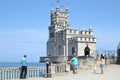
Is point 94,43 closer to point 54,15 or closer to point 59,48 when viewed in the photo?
point 59,48

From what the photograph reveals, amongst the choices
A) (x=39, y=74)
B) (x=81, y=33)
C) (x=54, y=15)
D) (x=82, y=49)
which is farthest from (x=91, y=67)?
Answer: (x=54, y=15)

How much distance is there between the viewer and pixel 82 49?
68.8m

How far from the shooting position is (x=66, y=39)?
7481 centimetres

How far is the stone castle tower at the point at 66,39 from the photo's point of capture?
68.4 meters

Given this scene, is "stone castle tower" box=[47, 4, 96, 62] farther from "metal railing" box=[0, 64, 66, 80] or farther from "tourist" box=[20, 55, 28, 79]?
"tourist" box=[20, 55, 28, 79]

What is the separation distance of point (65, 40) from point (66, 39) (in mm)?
711

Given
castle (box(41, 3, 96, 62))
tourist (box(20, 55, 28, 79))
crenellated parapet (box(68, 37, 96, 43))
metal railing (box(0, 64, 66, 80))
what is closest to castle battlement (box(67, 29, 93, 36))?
castle (box(41, 3, 96, 62))

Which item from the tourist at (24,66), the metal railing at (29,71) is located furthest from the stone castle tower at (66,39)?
the tourist at (24,66)

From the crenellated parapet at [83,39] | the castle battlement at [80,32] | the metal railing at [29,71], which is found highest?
the castle battlement at [80,32]

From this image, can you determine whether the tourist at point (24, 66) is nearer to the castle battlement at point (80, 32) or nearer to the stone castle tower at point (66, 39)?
the stone castle tower at point (66, 39)

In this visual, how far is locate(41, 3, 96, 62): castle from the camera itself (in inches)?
2692

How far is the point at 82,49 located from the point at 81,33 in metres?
6.54

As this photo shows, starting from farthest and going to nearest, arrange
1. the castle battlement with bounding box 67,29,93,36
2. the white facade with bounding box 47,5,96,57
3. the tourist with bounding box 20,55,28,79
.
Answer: the castle battlement with bounding box 67,29,93,36, the white facade with bounding box 47,5,96,57, the tourist with bounding box 20,55,28,79

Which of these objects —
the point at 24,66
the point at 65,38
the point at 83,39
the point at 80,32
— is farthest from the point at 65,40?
the point at 24,66
